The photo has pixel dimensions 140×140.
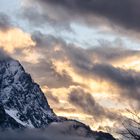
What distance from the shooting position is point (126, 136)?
26.5 meters

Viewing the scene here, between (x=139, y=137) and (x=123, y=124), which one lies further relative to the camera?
(x=123, y=124)

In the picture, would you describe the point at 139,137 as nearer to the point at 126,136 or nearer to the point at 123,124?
the point at 126,136

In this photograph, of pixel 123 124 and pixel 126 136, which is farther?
pixel 123 124

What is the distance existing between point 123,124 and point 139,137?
8.89 feet

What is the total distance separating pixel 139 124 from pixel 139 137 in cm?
73

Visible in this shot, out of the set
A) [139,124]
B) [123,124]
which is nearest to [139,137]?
[139,124]

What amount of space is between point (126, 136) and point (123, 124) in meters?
2.04

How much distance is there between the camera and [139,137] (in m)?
25.8

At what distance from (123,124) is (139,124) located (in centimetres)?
219

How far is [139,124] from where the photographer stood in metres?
26.4

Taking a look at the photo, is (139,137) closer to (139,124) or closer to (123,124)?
(139,124)

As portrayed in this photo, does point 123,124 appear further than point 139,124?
Yes
